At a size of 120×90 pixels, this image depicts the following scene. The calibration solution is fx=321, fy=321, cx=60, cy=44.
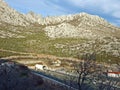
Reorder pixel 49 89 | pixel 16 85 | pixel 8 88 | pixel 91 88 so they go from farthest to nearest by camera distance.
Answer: pixel 91 88
pixel 49 89
pixel 16 85
pixel 8 88

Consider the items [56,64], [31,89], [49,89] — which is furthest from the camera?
[56,64]

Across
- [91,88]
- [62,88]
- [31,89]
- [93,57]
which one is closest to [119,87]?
[91,88]

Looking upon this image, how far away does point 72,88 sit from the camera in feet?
134

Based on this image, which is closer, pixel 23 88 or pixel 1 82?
pixel 1 82

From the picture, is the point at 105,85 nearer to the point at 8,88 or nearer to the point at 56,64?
the point at 8,88

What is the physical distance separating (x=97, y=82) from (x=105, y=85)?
471 centimetres

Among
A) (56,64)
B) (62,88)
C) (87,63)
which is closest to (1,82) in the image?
(87,63)

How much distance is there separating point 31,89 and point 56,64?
159m

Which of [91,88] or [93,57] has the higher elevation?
[93,57]

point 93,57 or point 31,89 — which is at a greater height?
point 93,57

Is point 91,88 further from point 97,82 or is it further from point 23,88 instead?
point 23,88

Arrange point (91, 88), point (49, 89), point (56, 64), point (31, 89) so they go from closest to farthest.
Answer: point (31, 89) → point (49, 89) → point (91, 88) → point (56, 64)

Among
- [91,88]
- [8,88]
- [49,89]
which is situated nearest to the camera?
[8,88]

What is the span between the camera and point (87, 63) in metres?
35.4
